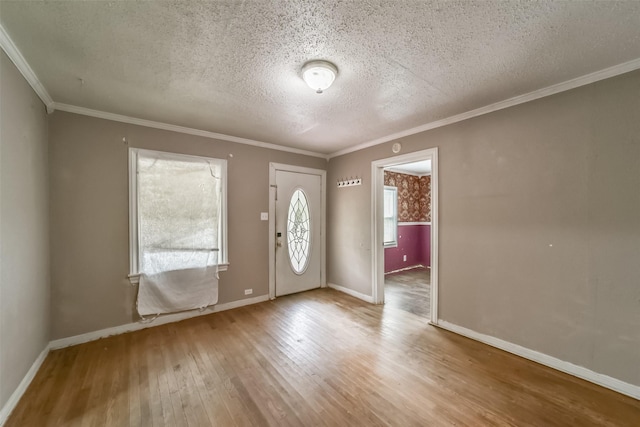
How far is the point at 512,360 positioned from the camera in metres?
2.35

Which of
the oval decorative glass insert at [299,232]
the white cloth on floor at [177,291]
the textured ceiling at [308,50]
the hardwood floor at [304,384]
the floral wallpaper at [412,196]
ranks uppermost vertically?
the textured ceiling at [308,50]

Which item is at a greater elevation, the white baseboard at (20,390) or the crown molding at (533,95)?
the crown molding at (533,95)

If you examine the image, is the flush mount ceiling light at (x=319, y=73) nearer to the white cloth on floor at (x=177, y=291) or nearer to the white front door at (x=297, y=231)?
the white front door at (x=297, y=231)

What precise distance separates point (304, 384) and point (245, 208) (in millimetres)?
2491

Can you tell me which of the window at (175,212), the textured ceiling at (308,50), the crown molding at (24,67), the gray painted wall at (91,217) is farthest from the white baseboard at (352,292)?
the crown molding at (24,67)

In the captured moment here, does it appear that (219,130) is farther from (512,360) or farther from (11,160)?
(512,360)

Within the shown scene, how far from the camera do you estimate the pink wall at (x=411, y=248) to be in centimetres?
590

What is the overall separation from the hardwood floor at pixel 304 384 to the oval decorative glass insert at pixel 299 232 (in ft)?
4.85

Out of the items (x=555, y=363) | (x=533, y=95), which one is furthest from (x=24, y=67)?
(x=555, y=363)

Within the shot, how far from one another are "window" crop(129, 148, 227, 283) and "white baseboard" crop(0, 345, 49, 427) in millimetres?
947

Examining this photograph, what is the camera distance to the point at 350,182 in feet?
13.9

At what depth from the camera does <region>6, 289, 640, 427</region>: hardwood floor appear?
1683 millimetres

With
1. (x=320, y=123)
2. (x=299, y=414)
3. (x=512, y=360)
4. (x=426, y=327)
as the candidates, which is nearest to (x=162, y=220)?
(x=320, y=123)

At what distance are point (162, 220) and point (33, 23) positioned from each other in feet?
6.56
